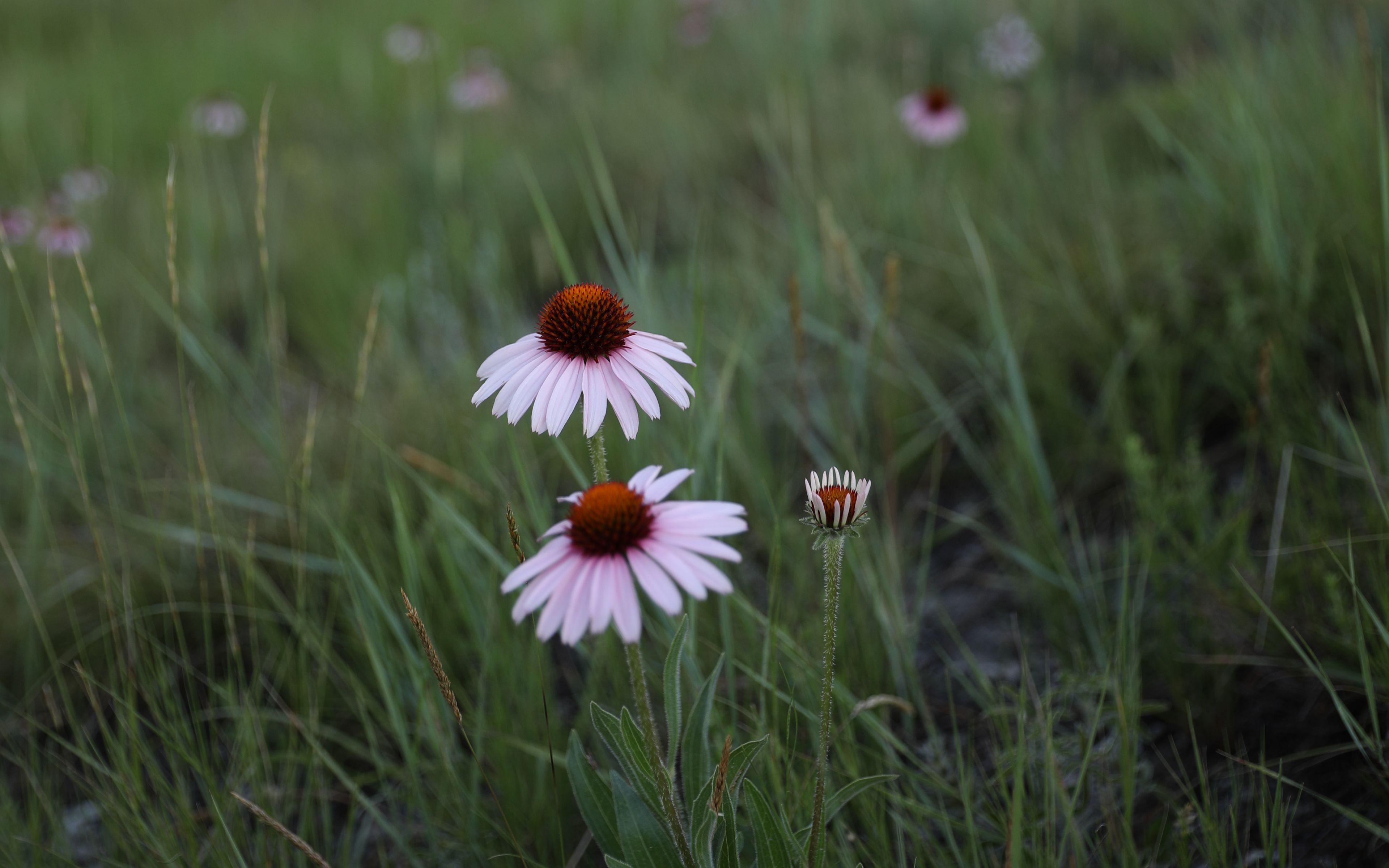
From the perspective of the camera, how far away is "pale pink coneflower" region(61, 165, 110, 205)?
2906mm

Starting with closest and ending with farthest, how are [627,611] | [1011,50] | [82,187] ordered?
[627,611] → [1011,50] → [82,187]

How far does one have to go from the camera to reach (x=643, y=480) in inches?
29.0

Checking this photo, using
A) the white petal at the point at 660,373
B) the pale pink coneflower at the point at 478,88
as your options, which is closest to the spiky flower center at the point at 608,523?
the white petal at the point at 660,373

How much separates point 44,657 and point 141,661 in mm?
268

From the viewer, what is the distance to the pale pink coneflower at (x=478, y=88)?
136 inches

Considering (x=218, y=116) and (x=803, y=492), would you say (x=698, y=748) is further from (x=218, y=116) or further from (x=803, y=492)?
(x=218, y=116)

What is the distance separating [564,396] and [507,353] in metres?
0.09

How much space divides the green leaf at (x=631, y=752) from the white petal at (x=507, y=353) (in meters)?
0.30

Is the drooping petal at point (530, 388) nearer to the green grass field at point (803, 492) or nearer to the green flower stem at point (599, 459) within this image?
the green flower stem at point (599, 459)

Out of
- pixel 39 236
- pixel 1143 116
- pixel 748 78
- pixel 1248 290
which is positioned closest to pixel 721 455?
pixel 1248 290

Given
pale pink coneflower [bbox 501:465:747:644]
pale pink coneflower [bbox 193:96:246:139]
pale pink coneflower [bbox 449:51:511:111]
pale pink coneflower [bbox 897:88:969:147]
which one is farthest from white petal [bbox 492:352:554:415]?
pale pink coneflower [bbox 193:96:246:139]

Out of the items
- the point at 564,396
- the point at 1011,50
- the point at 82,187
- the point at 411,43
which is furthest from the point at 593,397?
the point at 411,43

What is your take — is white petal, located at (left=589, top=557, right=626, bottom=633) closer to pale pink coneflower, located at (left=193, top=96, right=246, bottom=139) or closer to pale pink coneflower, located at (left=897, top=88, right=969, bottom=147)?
pale pink coneflower, located at (left=897, top=88, right=969, bottom=147)

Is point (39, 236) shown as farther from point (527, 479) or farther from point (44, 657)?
point (527, 479)
